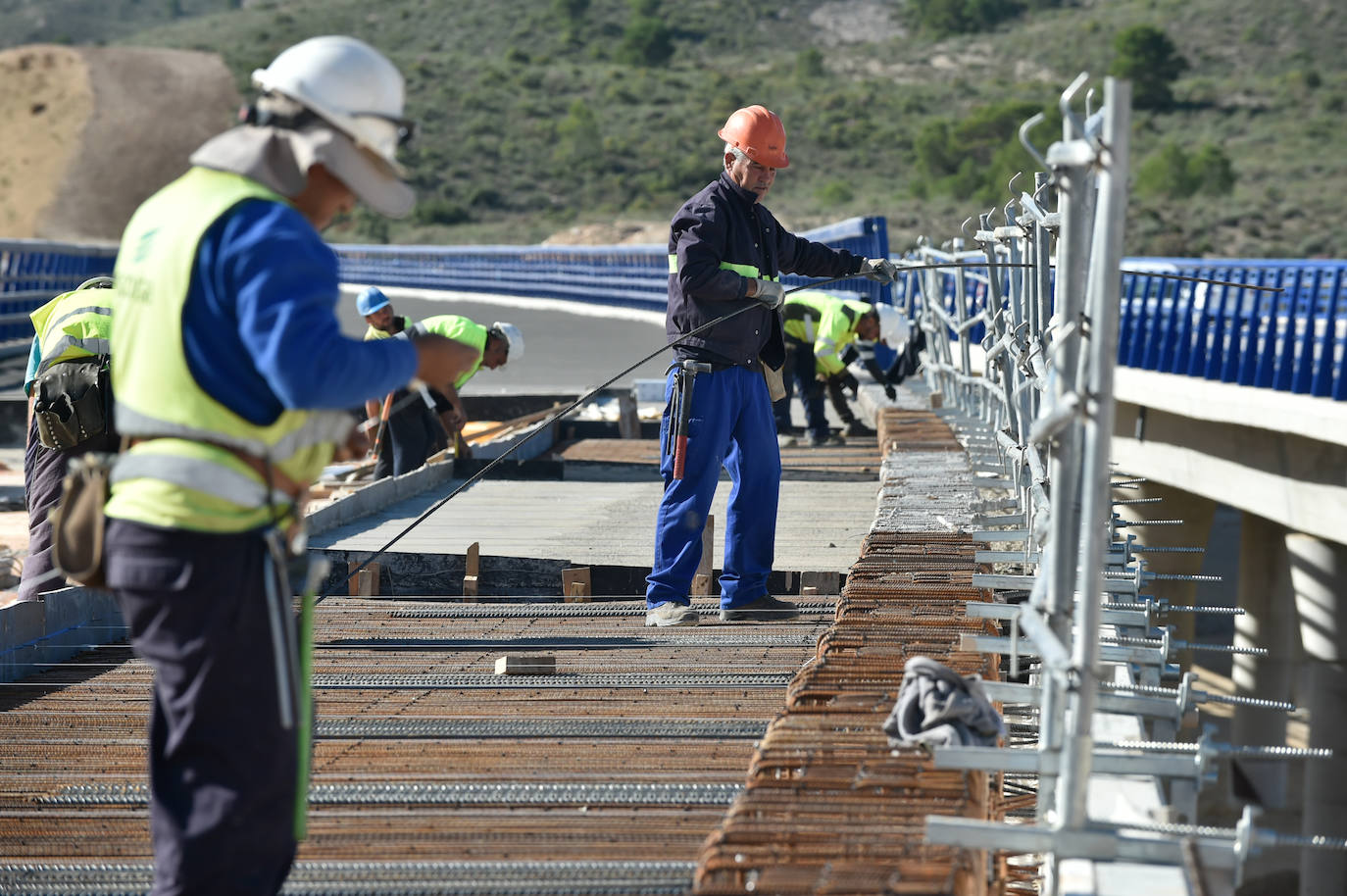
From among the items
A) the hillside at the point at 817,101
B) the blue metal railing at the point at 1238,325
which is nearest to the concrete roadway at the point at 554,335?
the blue metal railing at the point at 1238,325

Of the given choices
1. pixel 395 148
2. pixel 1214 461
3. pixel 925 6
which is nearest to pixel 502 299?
pixel 1214 461

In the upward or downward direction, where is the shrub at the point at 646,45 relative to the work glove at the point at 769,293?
upward

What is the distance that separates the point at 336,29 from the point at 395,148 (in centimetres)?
11158

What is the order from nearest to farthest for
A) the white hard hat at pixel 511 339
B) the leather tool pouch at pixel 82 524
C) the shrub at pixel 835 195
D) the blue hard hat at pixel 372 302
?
1. the leather tool pouch at pixel 82 524
2. the white hard hat at pixel 511 339
3. the blue hard hat at pixel 372 302
4. the shrub at pixel 835 195

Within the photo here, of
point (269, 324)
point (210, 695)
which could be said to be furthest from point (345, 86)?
point (210, 695)

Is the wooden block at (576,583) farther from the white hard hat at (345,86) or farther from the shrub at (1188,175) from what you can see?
the shrub at (1188,175)

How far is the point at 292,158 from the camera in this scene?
290 centimetres

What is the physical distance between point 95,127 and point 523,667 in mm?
95192

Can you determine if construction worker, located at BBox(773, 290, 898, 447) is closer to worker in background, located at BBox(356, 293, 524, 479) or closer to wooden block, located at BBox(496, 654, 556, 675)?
worker in background, located at BBox(356, 293, 524, 479)

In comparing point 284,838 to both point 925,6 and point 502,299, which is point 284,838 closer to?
point 502,299

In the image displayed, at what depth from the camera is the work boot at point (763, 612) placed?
6.21 meters

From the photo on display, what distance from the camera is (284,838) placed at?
2889 millimetres

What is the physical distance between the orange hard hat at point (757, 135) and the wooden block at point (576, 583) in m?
2.45

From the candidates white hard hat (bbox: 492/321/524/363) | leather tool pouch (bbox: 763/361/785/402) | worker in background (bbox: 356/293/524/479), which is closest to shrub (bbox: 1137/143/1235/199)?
worker in background (bbox: 356/293/524/479)
